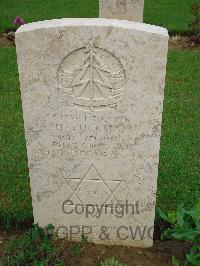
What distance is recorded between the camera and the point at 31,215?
14.6ft

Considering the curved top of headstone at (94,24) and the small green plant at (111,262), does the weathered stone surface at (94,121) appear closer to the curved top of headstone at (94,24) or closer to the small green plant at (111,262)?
the curved top of headstone at (94,24)

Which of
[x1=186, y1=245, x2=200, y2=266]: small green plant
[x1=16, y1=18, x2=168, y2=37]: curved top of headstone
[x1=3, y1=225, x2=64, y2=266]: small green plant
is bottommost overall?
[x1=3, y1=225, x2=64, y2=266]: small green plant

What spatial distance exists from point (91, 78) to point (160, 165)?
233cm

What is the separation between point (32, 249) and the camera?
3930 millimetres

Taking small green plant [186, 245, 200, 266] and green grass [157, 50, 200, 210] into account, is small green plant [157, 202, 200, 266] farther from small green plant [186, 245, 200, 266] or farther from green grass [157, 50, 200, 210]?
green grass [157, 50, 200, 210]

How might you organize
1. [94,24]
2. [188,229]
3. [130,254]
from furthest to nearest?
[130,254] → [188,229] → [94,24]

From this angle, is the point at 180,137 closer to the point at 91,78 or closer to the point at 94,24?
the point at 91,78

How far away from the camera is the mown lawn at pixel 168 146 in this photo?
482cm

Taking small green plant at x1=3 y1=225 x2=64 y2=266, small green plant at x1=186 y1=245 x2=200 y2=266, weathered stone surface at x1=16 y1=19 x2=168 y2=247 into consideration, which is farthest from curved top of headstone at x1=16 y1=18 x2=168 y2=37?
small green plant at x1=3 y1=225 x2=64 y2=266

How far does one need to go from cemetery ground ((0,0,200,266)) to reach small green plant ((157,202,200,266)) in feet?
0.59

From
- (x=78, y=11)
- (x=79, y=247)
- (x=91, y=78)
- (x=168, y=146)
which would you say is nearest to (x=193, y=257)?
(x=79, y=247)

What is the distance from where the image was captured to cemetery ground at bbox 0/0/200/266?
4.00 meters

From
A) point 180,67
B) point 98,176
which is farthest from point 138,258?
point 180,67

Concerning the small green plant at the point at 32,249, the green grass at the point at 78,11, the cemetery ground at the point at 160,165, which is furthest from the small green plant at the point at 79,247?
the green grass at the point at 78,11
